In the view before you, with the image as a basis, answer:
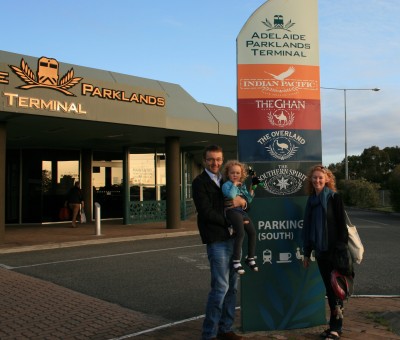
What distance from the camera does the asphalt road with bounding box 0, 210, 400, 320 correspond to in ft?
21.2

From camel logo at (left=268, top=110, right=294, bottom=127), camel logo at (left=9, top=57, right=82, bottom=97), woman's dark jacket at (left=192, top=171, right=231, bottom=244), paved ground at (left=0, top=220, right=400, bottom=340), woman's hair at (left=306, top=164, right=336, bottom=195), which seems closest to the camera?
woman's dark jacket at (left=192, top=171, right=231, bottom=244)

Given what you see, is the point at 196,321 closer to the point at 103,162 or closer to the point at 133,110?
the point at 133,110

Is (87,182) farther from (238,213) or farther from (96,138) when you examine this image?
(238,213)

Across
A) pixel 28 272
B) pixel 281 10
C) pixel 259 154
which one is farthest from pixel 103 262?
pixel 281 10

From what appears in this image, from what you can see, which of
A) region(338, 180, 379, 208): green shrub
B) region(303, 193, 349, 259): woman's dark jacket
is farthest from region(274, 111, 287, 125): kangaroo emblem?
region(338, 180, 379, 208): green shrub

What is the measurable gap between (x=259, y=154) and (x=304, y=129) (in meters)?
0.59

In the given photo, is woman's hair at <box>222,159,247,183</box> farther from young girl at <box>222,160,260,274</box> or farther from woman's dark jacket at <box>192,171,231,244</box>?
woman's dark jacket at <box>192,171,231,244</box>

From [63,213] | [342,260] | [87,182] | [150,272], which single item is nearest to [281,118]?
[342,260]

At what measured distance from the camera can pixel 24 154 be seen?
64.0ft

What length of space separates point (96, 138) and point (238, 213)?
44.1ft

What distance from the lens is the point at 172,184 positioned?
54.5ft

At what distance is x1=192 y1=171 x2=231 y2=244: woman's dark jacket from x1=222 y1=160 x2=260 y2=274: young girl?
0.08 m

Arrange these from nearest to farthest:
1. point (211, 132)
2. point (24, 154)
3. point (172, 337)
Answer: point (172, 337) < point (211, 132) < point (24, 154)

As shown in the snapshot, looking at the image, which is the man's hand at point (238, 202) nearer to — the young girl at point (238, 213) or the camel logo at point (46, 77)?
the young girl at point (238, 213)
